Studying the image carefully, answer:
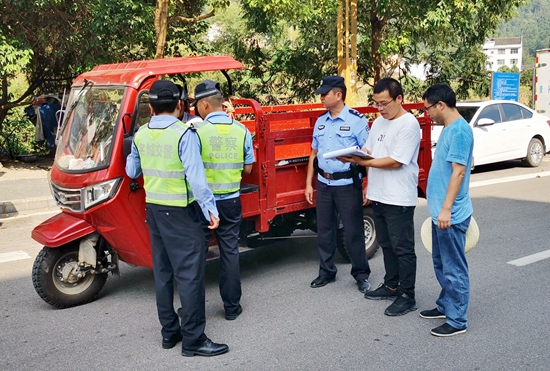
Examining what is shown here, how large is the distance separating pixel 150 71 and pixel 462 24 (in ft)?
38.9

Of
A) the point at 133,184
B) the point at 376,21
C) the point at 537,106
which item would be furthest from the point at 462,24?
the point at 133,184

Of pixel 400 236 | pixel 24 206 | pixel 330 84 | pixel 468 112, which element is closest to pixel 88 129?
pixel 330 84

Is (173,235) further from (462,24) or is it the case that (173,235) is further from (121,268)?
(462,24)

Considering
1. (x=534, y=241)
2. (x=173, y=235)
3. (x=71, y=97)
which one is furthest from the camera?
(x=534, y=241)

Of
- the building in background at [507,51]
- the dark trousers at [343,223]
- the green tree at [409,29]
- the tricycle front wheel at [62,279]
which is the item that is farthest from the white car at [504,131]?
the building in background at [507,51]

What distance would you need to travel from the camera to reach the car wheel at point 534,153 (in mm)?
13445

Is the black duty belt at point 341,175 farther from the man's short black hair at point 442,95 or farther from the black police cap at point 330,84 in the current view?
the man's short black hair at point 442,95

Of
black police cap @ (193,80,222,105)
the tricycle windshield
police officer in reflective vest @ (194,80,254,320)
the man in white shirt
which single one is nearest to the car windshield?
the man in white shirt

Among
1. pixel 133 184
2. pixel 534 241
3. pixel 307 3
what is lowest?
pixel 534 241

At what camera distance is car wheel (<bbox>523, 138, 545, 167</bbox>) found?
13.4 meters

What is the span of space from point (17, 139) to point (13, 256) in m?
9.12

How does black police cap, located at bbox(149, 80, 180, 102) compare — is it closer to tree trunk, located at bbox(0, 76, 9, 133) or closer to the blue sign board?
tree trunk, located at bbox(0, 76, 9, 133)

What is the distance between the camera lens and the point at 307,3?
14.1 metres

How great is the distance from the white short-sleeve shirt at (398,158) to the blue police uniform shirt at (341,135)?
0.33m
